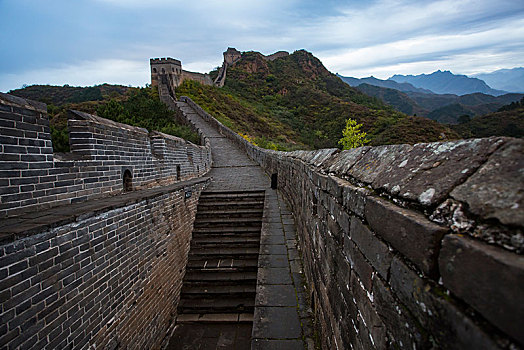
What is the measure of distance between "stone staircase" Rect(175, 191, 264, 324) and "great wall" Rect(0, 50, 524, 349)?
0.11 ft

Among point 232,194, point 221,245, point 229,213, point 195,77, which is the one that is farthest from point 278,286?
point 195,77

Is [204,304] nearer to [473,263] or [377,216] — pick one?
[377,216]

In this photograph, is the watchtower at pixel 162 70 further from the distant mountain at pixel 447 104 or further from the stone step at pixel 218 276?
the distant mountain at pixel 447 104

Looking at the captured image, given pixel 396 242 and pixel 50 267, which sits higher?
pixel 396 242

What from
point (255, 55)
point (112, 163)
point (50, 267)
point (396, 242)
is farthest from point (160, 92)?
point (255, 55)

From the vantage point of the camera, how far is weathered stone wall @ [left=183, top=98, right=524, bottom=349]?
0.64 meters

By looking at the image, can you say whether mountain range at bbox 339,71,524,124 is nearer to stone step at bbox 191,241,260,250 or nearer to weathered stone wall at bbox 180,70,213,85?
weathered stone wall at bbox 180,70,213,85

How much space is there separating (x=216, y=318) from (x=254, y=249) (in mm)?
1739

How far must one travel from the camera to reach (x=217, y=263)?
246 inches

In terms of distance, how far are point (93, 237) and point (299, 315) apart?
9.31 ft

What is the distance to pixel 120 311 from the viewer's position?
12.1 ft

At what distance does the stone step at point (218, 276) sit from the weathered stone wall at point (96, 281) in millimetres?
418

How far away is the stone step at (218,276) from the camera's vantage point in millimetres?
5859

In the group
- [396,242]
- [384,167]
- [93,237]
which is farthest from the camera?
[93,237]
